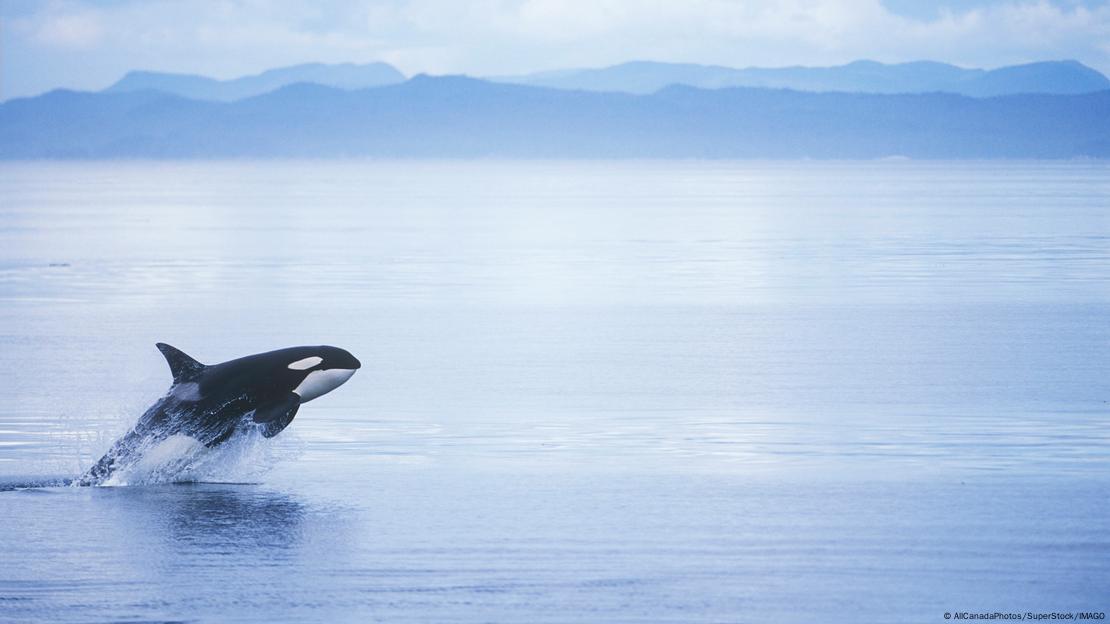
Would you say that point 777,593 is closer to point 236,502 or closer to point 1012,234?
point 236,502

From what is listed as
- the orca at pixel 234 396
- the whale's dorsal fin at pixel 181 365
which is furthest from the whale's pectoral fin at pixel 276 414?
the whale's dorsal fin at pixel 181 365

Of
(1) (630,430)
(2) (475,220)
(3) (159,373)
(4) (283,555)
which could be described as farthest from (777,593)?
(2) (475,220)

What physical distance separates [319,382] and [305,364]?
159mm

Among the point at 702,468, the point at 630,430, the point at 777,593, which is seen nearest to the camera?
the point at 777,593

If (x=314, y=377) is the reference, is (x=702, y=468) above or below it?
below

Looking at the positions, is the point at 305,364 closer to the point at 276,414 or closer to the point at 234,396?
the point at 276,414

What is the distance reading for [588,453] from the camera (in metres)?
12.5

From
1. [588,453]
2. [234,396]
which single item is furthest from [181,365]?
[588,453]

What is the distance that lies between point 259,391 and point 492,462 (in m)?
2.00

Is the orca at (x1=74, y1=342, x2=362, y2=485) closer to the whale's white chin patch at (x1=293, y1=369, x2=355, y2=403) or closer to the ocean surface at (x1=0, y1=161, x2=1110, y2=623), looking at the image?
the whale's white chin patch at (x1=293, y1=369, x2=355, y2=403)

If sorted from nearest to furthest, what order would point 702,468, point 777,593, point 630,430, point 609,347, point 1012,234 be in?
point 777,593 → point 702,468 → point 630,430 → point 609,347 → point 1012,234

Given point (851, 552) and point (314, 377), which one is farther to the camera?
point (314, 377)

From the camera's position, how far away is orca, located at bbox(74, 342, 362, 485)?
36.4 ft

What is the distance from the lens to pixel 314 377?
11125 millimetres
